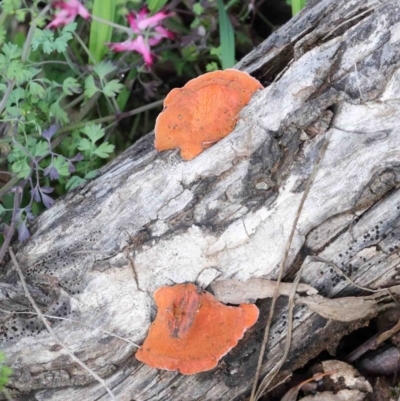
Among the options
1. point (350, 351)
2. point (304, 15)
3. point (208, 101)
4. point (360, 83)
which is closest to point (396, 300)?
point (350, 351)

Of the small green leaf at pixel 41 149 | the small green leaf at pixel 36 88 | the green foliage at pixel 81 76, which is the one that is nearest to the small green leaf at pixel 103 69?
the green foliage at pixel 81 76

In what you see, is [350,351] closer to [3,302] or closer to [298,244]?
[298,244]

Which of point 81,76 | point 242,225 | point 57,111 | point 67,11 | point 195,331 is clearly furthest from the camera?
point 81,76

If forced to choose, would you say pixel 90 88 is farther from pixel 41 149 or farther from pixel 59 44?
pixel 41 149

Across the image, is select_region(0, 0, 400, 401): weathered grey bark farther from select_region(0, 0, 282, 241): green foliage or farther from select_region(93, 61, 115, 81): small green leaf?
select_region(93, 61, 115, 81): small green leaf

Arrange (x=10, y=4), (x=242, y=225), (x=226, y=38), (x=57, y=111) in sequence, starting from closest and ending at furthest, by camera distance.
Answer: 1. (x=242, y=225)
2. (x=10, y=4)
3. (x=57, y=111)
4. (x=226, y=38)

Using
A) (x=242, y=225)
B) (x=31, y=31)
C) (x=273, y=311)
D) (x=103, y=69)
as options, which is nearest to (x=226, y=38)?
(x=103, y=69)
